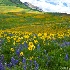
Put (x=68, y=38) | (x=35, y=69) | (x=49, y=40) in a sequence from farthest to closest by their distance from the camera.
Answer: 1. (x=68, y=38)
2. (x=49, y=40)
3. (x=35, y=69)

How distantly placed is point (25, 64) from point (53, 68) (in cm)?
104

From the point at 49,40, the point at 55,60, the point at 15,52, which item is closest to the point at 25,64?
the point at 55,60

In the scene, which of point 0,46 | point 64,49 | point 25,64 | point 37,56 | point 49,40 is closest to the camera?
point 25,64

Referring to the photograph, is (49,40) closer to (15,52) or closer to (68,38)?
(68,38)

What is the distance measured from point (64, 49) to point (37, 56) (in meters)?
1.45

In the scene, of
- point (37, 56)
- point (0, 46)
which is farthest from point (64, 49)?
point (0, 46)

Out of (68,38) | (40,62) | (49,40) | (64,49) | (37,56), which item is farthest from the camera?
(68,38)

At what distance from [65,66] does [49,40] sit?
4.78 m

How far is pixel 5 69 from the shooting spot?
920 cm

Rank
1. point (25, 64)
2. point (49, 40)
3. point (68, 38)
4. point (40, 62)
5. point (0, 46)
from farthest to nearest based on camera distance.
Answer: point (68, 38)
point (49, 40)
point (0, 46)
point (40, 62)
point (25, 64)

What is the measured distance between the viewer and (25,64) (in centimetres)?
977

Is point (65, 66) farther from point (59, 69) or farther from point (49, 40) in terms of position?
point (49, 40)

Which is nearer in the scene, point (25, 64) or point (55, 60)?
point (25, 64)

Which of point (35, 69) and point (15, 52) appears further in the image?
point (15, 52)
